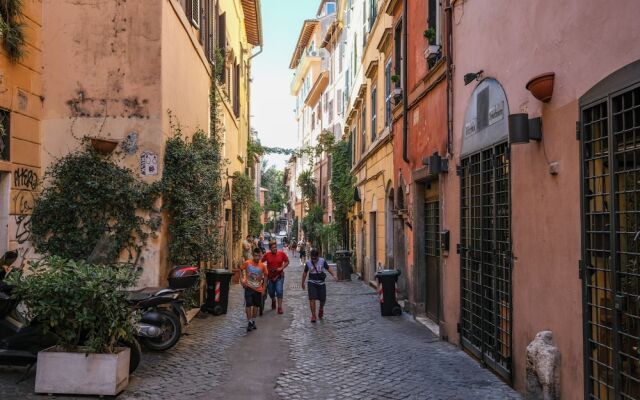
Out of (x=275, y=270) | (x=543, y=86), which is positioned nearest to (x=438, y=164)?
(x=543, y=86)

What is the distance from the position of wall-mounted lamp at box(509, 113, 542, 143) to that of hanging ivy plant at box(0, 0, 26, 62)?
699 cm

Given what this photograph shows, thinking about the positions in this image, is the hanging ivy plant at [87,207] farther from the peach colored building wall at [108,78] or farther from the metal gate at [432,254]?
the metal gate at [432,254]

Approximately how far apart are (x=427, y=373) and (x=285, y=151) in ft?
87.3

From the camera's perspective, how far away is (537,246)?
6.30 metres

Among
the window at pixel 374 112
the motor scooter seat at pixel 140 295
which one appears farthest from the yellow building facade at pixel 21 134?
the window at pixel 374 112

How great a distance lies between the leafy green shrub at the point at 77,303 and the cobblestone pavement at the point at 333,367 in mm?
621

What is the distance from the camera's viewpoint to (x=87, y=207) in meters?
10.1

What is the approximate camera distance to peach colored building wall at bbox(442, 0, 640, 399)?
496 cm

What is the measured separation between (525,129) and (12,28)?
7.34 metres

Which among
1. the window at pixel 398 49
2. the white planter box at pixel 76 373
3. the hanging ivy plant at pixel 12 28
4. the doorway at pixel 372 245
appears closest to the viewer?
the white planter box at pixel 76 373

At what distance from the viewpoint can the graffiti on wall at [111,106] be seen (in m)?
10.3

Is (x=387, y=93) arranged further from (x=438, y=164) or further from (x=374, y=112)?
(x=438, y=164)

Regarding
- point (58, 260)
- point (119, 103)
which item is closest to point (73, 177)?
point (119, 103)

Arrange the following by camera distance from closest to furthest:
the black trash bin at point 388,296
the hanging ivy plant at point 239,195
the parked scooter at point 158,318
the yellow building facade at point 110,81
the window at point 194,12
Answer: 1. the parked scooter at point 158,318
2. the yellow building facade at point 110,81
3. the black trash bin at point 388,296
4. the window at point 194,12
5. the hanging ivy plant at point 239,195
